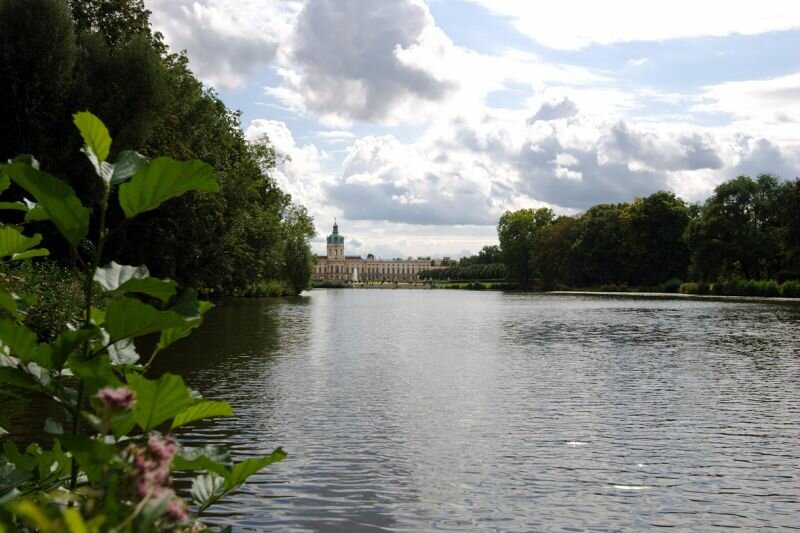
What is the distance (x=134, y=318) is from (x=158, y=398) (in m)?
0.24

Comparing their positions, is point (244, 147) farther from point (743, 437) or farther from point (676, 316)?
point (743, 437)

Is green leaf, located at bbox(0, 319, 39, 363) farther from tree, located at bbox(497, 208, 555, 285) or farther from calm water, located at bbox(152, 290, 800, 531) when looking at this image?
tree, located at bbox(497, 208, 555, 285)

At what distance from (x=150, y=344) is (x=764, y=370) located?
16882 millimetres

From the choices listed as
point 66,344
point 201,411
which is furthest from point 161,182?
point 201,411

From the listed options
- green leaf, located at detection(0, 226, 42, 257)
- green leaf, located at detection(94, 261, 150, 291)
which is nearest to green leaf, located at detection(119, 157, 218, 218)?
green leaf, located at detection(94, 261, 150, 291)

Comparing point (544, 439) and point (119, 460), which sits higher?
point (119, 460)

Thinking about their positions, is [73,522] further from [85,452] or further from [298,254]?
[298,254]

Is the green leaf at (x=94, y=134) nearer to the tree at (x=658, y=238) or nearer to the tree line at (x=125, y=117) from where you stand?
the tree line at (x=125, y=117)

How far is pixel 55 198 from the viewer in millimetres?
1770

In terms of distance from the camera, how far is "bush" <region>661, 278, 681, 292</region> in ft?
277

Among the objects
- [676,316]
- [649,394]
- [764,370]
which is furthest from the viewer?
[676,316]

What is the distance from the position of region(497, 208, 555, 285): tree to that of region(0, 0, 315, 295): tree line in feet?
264

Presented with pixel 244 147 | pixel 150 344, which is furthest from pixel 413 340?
pixel 244 147

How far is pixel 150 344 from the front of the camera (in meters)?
23.6
